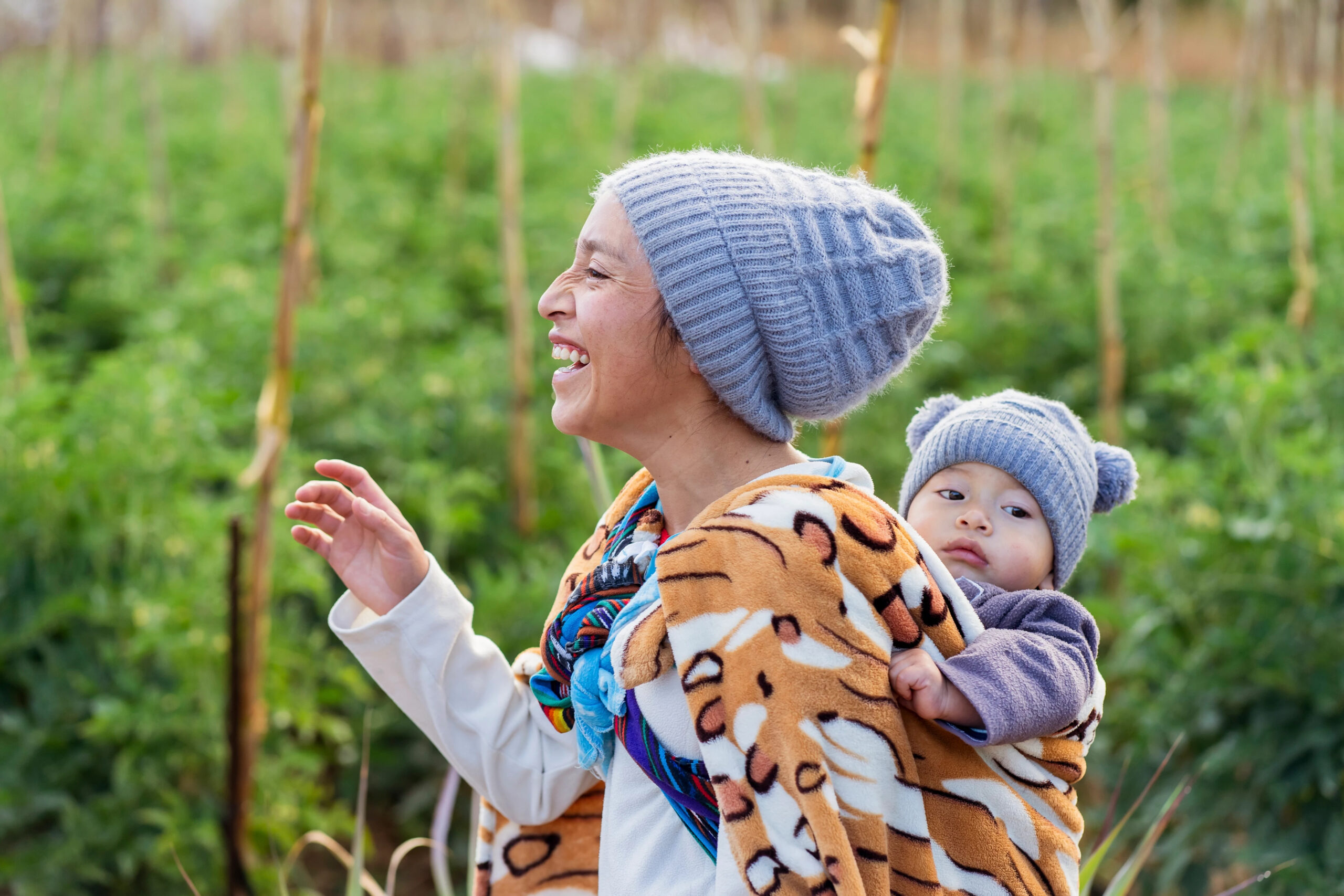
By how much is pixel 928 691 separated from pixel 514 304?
2806 mm

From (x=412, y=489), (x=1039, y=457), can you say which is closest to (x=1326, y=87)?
(x=412, y=489)

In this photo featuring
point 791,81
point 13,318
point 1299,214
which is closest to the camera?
point 13,318

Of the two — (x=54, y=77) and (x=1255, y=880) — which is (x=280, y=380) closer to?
(x=1255, y=880)

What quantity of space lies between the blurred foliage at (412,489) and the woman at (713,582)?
141cm

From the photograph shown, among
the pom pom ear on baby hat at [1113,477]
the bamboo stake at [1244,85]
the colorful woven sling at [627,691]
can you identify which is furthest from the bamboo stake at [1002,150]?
the colorful woven sling at [627,691]

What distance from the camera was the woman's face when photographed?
1.25 meters

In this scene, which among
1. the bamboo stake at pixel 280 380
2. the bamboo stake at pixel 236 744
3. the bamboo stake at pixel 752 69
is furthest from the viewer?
the bamboo stake at pixel 752 69

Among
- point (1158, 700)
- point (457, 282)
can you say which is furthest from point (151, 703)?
point (457, 282)

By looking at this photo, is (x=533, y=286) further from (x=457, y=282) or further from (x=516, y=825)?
(x=516, y=825)

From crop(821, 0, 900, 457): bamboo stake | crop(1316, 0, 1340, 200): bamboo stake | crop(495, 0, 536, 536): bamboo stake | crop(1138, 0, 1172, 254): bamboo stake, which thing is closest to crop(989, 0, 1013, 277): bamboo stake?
crop(1138, 0, 1172, 254): bamboo stake

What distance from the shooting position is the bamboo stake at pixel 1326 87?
5262 millimetres

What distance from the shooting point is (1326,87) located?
6219 millimetres

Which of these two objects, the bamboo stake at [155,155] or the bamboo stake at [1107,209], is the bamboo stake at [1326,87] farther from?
the bamboo stake at [155,155]

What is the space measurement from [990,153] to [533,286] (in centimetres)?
646
